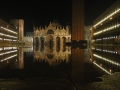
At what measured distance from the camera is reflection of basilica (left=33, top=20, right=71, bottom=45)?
146250mm

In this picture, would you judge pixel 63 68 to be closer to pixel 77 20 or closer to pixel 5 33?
pixel 77 20

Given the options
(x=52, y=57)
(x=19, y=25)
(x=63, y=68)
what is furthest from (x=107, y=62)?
(x=19, y=25)

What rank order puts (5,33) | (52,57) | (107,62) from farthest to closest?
(5,33) → (52,57) → (107,62)

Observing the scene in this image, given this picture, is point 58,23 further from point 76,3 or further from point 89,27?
point 76,3

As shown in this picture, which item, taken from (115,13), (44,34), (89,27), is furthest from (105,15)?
(44,34)

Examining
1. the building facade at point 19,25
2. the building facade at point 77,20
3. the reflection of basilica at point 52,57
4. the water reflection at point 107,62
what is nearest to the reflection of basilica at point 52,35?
the building facade at point 19,25

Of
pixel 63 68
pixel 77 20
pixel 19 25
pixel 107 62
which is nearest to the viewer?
pixel 63 68

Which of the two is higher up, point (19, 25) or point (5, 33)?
point (19, 25)

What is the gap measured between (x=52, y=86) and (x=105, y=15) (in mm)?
96746

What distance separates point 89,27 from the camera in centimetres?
14262

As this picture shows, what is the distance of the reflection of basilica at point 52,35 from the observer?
480ft

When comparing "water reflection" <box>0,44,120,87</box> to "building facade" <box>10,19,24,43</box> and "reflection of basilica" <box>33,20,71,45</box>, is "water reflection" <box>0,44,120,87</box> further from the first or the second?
"reflection of basilica" <box>33,20,71,45</box>

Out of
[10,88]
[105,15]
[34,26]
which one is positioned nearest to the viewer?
[10,88]

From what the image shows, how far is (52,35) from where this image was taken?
482 feet
